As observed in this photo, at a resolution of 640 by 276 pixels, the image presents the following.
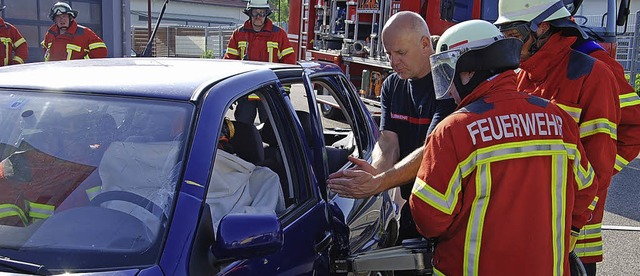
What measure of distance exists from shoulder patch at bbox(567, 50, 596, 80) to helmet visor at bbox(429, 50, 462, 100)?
0.76 meters

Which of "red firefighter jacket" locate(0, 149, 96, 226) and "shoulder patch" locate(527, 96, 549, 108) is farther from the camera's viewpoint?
"shoulder patch" locate(527, 96, 549, 108)

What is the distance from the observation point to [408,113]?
11.9 ft

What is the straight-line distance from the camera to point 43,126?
2.31 m

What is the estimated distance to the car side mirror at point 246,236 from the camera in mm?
1939

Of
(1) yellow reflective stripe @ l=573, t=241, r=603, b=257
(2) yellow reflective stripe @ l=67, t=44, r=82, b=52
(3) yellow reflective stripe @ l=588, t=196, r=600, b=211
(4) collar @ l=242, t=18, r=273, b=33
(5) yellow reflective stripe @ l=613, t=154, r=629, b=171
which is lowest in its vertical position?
(1) yellow reflective stripe @ l=573, t=241, r=603, b=257

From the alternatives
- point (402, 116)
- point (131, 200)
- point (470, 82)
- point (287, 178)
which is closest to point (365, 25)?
point (402, 116)

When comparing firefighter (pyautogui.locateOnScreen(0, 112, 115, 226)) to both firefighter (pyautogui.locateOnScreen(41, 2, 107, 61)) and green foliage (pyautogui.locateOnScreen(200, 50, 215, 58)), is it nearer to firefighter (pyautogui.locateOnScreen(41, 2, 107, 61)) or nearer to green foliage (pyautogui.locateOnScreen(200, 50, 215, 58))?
firefighter (pyautogui.locateOnScreen(41, 2, 107, 61))

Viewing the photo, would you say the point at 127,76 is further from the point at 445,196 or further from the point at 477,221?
the point at 477,221

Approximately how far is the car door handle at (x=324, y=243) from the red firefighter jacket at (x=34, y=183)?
920mm

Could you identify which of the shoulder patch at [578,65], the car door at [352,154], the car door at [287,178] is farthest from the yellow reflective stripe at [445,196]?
the shoulder patch at [578,65]

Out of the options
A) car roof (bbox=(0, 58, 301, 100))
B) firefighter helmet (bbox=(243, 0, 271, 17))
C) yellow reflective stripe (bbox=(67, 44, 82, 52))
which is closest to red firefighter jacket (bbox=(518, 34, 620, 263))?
car roof (bbox=(0, 58, 301, 100))

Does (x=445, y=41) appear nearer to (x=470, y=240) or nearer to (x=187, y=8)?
(x=470, y=240)

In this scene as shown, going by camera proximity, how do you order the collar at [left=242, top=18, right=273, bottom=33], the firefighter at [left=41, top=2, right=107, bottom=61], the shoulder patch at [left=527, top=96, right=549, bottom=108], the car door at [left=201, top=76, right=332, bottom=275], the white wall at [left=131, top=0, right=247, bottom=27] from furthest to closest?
the white wall at [left=131, top=0, right=247, bottom=27]
the collar at [left=242, top=18, right=273, bottom=33]
the firefighter at [left=41, top=2, right=107, bottom=61]
the car door at [left=201, top=76, right=332, bottom=275]
the shoulder patch at [left=527, top=96, right=549, bottom=108]

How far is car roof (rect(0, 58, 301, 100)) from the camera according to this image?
228 centimetres
